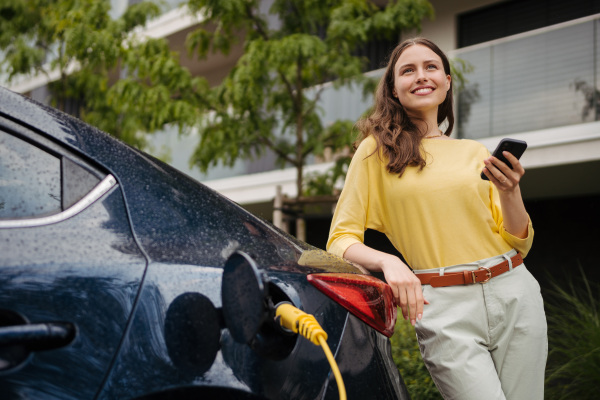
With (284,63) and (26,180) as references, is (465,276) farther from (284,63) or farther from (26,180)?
(284,63)

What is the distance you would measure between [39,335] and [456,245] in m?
1.17

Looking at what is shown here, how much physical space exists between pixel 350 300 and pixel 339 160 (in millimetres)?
5241

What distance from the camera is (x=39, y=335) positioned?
1.02 meters

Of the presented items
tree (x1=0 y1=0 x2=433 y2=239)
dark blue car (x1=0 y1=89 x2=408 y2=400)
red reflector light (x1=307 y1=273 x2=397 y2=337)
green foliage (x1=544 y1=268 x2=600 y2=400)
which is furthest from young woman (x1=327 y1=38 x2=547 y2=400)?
tree (x1=0 y1=0 x2=433 y2=239)

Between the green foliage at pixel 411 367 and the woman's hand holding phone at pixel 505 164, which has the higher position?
the woman's hand holding phone at pixel 505 164

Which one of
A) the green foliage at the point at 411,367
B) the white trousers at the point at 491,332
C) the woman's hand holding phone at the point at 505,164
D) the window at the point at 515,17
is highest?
→ the window at the point at 515,17

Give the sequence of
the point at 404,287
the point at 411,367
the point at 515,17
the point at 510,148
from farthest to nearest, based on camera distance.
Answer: the point at 515,17
the point at 411,367
the point at 510,148
the point at 404,287

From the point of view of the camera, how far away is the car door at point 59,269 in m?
1.01

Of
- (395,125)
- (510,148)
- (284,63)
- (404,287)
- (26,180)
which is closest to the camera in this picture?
(26,180)

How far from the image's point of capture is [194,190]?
4.45 ft

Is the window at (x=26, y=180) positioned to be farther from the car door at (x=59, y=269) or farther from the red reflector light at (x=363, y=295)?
the red reflector light at (x=363, y=295)

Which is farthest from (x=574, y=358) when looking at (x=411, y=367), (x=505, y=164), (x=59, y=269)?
(x=59, y=269)

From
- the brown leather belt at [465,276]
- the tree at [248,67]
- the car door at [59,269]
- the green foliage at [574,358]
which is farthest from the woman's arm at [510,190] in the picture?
the tree at [248,67]

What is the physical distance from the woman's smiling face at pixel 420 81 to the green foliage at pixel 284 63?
3.94 meters
